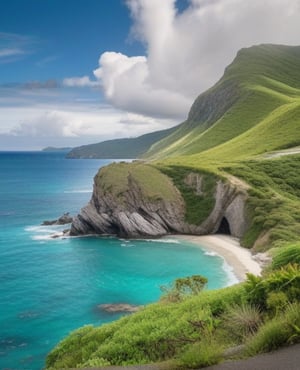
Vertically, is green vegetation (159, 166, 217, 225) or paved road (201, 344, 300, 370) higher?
paved road (201, 344, 300, 370)

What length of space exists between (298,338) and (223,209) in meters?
86.6

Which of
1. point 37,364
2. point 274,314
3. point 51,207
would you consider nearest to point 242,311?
point 274,314

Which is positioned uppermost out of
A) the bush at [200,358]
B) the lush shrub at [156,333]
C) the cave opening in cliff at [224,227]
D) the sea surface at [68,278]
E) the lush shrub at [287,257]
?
the lush shrub at [287,257]

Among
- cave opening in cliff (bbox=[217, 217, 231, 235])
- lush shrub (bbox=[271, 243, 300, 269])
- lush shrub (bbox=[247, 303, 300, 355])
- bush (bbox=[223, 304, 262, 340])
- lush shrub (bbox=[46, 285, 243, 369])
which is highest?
lush shrub (bbox=[271, 243, 300, 269])

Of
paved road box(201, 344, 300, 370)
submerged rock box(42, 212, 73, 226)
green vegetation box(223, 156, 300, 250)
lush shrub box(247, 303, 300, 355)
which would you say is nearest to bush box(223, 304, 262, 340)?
lush shrub box(247, 303, 300, 355)

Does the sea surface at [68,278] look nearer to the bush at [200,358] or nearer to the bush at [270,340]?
the bush at [200,358]

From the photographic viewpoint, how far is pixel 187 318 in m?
15.6

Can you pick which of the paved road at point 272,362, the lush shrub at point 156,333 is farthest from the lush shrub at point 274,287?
the paved road at point 272,362

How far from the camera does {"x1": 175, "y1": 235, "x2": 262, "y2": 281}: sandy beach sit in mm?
66875

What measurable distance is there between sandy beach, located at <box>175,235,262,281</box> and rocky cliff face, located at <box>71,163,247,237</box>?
11.9ft

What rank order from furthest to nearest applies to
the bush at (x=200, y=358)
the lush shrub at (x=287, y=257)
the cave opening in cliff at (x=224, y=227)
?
the cave opening in cliff at (x=224, y=227) < the lush shrub at (x=287, y=257) < the bush at (x=200, y=358)

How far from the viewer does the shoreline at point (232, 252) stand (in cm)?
6675

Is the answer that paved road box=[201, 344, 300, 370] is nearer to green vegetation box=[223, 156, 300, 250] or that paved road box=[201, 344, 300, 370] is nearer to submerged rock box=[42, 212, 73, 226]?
green vegetation box=[223, 156, 300, 250]

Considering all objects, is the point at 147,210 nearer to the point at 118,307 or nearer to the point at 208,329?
the point at 118,307
